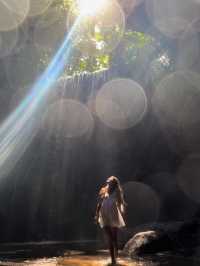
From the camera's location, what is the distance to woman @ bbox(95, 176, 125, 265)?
8.91m

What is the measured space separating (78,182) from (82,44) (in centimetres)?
1579

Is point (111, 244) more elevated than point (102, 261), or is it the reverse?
point (111, 244)

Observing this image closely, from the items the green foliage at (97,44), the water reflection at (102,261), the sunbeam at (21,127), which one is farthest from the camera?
the green foliage at (97,44)

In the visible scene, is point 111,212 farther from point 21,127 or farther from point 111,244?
point 21,127

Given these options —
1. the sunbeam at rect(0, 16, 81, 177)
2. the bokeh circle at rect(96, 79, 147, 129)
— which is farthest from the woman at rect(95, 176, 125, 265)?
the sunbeam at rect(0, 16, 81, 177)

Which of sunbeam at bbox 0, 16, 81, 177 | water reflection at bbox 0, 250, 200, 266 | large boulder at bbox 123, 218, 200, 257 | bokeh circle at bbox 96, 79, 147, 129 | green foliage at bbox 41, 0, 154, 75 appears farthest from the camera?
green foliage at bbox 41, 0, 154, 75

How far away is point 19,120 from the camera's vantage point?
24531mm

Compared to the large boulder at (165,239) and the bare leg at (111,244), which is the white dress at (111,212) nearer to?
the bare leg at (111,244)

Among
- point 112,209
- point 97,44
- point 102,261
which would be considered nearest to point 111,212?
point 112,209

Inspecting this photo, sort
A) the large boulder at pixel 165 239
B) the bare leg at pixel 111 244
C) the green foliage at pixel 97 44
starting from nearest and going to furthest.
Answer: the bare leg at pixel 111 244
the large boulder at pixel 165 239
the green foliage at pixel 97 44

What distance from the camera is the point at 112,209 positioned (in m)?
8.90

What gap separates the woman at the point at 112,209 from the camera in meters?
8.91

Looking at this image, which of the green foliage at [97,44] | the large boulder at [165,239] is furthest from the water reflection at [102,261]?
the green foliage at [97,44]

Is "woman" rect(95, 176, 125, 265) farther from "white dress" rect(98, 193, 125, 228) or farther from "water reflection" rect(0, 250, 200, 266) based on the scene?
"water reflection" rect(0, 250, 200, 266)
